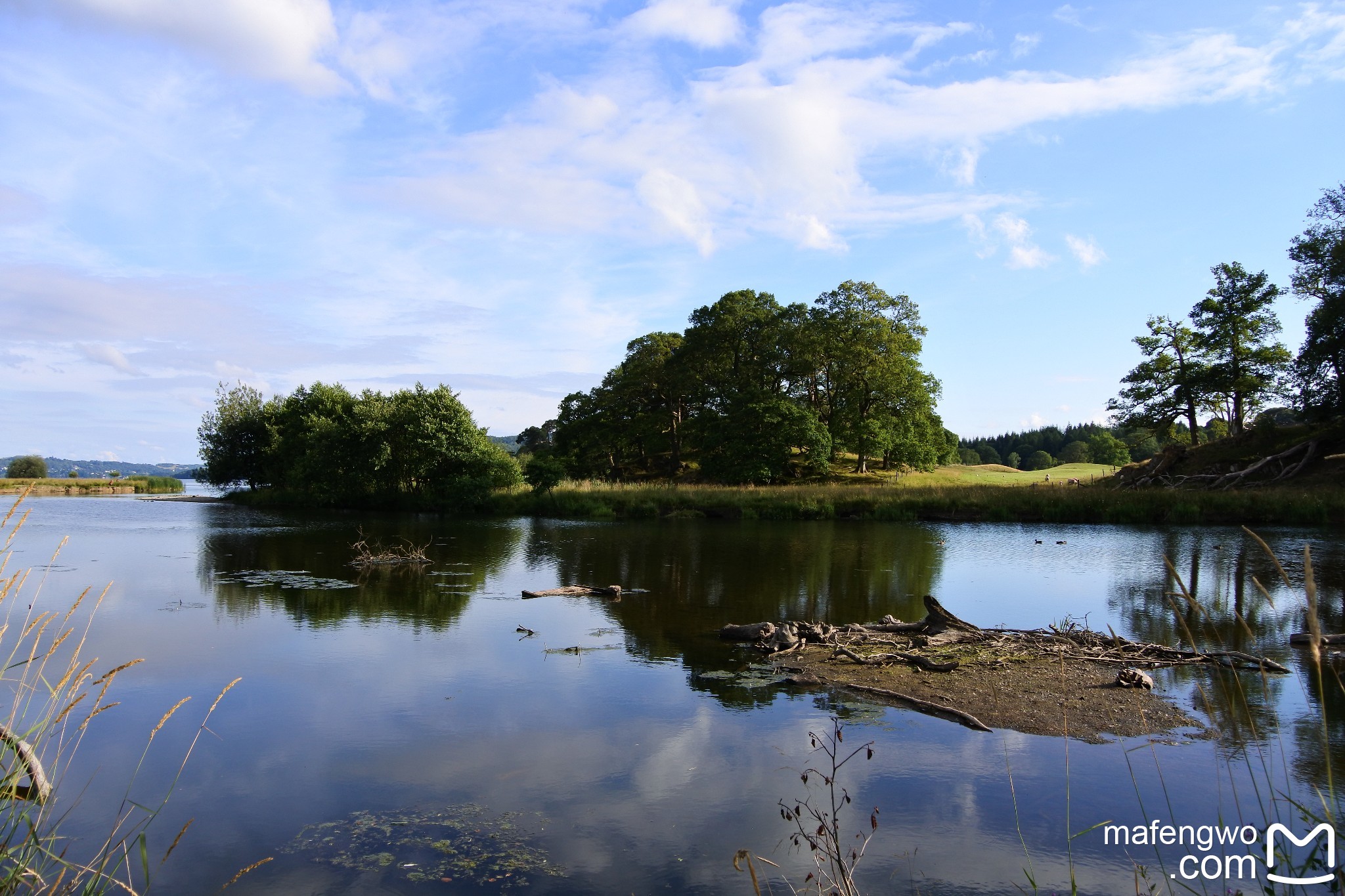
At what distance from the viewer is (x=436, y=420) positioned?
140 feet

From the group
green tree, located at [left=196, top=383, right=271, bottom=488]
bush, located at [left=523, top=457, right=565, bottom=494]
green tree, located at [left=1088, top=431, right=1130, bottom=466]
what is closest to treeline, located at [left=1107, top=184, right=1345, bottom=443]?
green tree, located at [left=1088, top=431, right=1130, bottom=466]

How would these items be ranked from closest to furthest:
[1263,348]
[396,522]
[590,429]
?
1. [396,522]
2. [1263,348]
3. [590,429]

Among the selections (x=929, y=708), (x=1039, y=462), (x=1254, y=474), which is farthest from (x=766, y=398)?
(x=1039, y=462)

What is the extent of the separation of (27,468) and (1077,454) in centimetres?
11206

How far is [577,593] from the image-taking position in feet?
55.2

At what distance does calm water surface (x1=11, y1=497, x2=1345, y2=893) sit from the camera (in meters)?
5.55

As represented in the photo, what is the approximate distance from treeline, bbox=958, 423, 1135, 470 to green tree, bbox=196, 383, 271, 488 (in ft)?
218

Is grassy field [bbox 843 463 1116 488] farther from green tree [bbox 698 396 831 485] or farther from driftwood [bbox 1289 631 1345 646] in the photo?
driftwood [bbox 1289 631 1345 646]

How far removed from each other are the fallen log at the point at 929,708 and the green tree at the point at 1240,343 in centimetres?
4785

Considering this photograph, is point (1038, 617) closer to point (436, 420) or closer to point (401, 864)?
point (401, 864)

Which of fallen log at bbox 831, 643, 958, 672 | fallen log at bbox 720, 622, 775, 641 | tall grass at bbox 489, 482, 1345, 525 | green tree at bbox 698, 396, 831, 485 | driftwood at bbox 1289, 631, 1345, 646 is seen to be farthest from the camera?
green tree at bbox 698, 396, 831, 485

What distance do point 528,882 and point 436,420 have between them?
3951 cm

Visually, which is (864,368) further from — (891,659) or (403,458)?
(891,659)

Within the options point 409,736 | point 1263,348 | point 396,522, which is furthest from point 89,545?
point 1263,348
